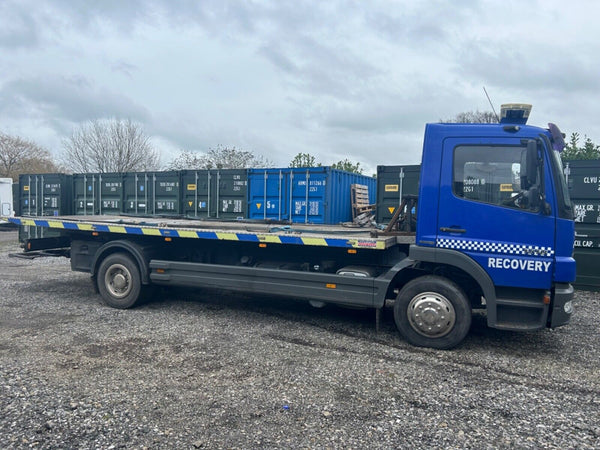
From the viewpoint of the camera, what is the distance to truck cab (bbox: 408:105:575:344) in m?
4.97

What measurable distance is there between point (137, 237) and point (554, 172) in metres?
6.07

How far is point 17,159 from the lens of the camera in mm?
37844

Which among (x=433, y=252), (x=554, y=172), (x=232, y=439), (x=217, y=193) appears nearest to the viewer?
(x=232, y=439)

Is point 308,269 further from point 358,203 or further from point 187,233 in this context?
point 358,203

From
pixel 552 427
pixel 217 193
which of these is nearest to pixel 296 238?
pixel 552 427

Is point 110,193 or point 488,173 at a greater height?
point 488,173

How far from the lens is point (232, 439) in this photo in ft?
11.3

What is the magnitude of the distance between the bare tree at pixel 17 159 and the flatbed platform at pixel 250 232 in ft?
113

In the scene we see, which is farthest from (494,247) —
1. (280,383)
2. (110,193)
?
(110,193)

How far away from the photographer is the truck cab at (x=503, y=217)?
497 cm

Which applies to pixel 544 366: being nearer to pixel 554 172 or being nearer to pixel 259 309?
pixel 554 172

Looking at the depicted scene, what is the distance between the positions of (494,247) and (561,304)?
0.92 m

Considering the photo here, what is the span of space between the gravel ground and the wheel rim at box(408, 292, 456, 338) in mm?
263

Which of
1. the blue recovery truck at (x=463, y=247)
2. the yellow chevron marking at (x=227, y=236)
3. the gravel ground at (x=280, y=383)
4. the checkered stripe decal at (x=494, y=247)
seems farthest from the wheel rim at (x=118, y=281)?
the checkered stripe decal at (x=494, y=247)
